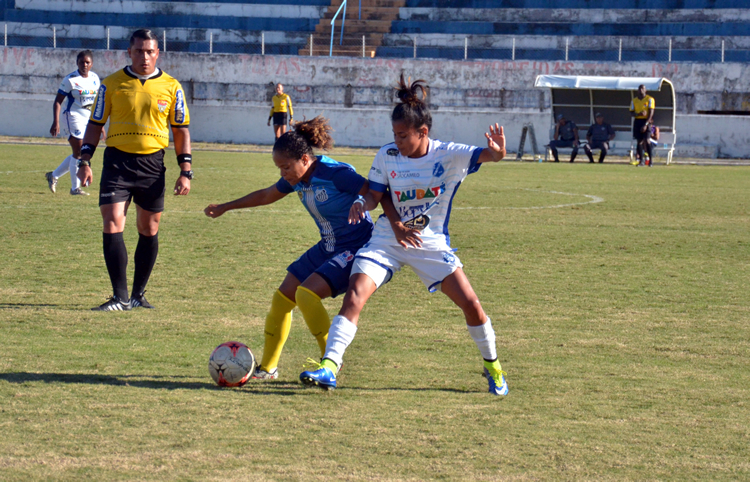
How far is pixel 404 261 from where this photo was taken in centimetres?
429

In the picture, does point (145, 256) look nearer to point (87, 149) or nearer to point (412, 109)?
point (87, 149)

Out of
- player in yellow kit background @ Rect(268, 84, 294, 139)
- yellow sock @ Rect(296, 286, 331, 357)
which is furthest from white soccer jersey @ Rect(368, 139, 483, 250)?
player in yellow kit background @ Rect(268, 84, 294, 139)

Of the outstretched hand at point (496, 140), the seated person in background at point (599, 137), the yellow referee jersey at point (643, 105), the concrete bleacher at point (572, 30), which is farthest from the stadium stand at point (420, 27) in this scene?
the outstretched hand at point (496, 140)

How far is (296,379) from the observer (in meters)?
4.35

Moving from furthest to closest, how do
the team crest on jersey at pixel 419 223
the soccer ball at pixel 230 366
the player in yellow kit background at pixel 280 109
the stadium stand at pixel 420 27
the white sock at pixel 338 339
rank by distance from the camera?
the stadium stand at pixel 420 27 → the player in yellow kit background at pixel 280 109 → the team crest on jersey at pixel 419 223 → the soccer ball at pixel 230 366 → the white sock at pixel 338 339

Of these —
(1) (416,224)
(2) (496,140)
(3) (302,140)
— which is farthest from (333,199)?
(2) (496,140)

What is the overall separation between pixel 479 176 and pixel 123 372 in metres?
14.4

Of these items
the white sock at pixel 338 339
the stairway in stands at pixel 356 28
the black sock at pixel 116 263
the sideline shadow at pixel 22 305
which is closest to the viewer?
the white sock at pixel 338 339

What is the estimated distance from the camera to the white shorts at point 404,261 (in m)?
4.20

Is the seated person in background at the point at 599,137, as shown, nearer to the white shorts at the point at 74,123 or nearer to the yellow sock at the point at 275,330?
the white shorts at the point at 74,123

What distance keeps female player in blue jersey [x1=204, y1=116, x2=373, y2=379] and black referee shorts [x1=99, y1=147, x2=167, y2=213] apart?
1659 mm

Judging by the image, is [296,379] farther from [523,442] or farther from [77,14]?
[77,14]

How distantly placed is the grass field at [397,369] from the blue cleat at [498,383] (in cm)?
5

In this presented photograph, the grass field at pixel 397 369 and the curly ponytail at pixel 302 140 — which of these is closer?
the grass field at pixel 397 369
